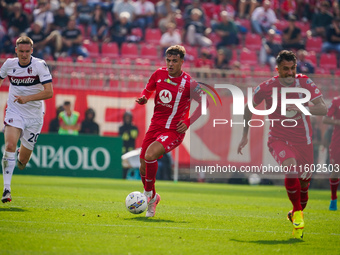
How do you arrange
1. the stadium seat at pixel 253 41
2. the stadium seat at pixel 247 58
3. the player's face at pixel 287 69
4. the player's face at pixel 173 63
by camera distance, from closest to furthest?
1. the player's face at pixel 287 69
2. the player's face at pixel 173 63
3. the stadium seat at pixel 247 58
4. the stadium seat at pixel 253 41

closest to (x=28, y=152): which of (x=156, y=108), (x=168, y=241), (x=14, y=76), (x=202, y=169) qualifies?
(x=14, y=76)

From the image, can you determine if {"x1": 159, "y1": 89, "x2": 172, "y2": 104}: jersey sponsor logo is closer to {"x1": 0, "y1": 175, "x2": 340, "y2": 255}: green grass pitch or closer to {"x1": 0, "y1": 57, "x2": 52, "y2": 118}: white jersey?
{"x1": 0, "y1": 175, "x2": 340, "y2": 255}: green grass pitch

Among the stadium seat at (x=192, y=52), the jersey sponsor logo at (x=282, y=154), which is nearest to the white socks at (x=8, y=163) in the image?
the jersey sponsor logo at (x=282, y=154)

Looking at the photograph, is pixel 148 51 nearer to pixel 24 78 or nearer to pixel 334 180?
pixel 334 180

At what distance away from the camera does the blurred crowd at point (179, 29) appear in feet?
72.3

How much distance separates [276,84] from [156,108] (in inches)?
83.7

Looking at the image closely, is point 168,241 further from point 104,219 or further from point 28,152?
point 28,152

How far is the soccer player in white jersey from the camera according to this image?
34.3ft

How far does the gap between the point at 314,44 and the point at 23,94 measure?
17.4 m

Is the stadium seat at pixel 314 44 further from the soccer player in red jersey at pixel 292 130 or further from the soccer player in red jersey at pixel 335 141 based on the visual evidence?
the soccer player in red jersey at pixel 292 130

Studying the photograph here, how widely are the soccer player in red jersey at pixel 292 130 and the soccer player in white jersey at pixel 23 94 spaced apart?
3811 mm

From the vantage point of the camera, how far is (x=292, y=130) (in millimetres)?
8609

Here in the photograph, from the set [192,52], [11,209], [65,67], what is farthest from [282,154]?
[192,52]

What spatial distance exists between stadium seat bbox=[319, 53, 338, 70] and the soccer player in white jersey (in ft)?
49.7
